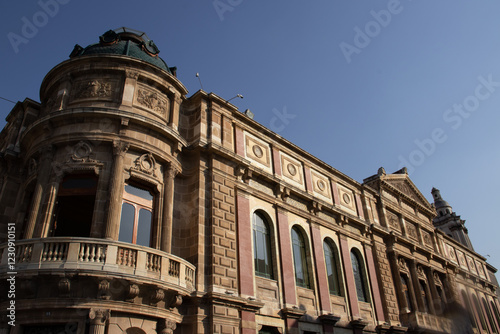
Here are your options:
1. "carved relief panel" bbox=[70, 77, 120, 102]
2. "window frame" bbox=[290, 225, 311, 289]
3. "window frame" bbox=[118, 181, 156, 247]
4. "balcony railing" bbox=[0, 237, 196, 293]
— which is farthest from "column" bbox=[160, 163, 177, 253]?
"window frame" bbox=[290, 225, 311, 289]

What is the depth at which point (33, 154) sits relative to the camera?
16234 mm

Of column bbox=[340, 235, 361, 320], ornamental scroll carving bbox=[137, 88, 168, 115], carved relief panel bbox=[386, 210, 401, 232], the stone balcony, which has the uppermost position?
ornamental scroll carving bbox=[137, 88, 168, 115]

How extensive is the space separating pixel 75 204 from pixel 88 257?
3627mm

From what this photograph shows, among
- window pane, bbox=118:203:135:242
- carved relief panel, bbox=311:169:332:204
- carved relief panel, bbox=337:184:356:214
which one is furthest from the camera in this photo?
carved relief panel, bbox=337:184:356:214

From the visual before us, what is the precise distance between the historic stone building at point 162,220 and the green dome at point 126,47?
0.09m

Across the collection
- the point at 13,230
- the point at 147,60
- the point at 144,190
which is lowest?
the point at 13,230

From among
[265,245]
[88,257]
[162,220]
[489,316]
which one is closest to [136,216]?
[162,220]

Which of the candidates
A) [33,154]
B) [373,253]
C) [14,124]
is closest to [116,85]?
[33,154]

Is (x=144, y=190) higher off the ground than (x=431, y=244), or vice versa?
(x=431, y=244)

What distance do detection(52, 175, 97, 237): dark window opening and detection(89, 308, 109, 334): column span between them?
165 inches

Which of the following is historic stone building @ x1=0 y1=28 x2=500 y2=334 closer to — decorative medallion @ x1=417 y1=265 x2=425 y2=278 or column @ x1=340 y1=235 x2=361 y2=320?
column @ x1=340 y1=235 x2=361 y2=320

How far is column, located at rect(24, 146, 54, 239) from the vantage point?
552 inches

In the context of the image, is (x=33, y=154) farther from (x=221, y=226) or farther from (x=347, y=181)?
(x=347, y=181)

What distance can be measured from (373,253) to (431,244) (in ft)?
36.7
